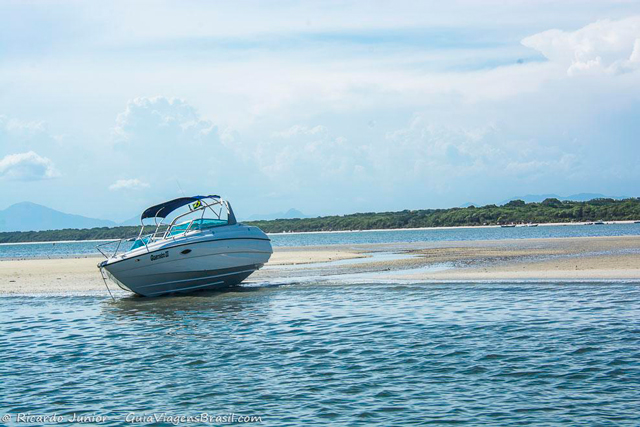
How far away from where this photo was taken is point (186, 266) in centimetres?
2586

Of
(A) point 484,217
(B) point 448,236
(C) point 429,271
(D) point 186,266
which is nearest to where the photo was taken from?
(D) point 186,266

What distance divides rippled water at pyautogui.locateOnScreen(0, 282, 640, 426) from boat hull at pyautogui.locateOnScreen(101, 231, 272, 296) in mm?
3314

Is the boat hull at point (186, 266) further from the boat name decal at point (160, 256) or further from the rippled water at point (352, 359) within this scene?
the rippled water at point (352, 359)

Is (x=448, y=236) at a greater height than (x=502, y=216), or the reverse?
(x=502, y=216)

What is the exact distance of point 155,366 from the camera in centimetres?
1377

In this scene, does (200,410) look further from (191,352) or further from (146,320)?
(146,320)

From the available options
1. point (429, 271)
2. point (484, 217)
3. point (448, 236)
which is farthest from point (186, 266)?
point (484, 217)

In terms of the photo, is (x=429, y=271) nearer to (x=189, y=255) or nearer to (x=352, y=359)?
(x=189, y=255)

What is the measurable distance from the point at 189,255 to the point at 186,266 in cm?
43

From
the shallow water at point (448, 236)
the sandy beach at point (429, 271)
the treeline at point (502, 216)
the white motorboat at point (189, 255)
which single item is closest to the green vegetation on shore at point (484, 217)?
the treeline at point (502, 216)

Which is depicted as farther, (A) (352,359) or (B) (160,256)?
(B) (160,256)

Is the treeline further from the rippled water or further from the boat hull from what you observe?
the rippled water

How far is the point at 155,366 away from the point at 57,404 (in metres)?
2.70

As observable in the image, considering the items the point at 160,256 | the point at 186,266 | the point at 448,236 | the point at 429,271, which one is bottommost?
the point at 448,236
